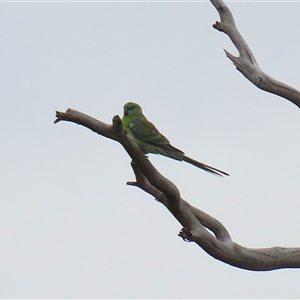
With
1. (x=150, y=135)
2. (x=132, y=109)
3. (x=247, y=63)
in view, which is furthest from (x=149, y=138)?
(x=247, y=63)

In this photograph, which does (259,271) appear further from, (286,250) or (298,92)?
(298,92)

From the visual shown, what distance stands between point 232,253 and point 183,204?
75 centimetres

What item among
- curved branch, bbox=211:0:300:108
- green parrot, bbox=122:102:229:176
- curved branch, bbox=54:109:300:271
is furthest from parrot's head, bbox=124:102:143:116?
curved branch, bbox=54:109:300:271

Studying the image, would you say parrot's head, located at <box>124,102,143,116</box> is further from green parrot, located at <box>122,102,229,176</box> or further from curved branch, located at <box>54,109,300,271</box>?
curved branch, located at <box>54,109,300,271</box>

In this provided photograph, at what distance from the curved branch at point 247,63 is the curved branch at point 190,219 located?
154 centimetres

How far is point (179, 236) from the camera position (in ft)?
20.6

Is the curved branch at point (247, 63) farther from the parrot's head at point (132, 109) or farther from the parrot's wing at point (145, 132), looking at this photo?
the parrot's head at point (132, 109)

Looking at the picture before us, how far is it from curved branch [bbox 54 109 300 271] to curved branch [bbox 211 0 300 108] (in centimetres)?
154

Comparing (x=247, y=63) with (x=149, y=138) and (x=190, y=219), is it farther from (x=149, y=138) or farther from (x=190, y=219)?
(x=190, y=219)

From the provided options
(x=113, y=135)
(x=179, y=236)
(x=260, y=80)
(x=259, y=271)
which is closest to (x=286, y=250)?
(x=259, y=271)

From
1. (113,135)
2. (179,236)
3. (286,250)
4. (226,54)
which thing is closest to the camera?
(113,135)

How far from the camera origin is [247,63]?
725 cm

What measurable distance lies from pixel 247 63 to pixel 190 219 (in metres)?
1.98

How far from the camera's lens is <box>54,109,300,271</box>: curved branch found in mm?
5836
